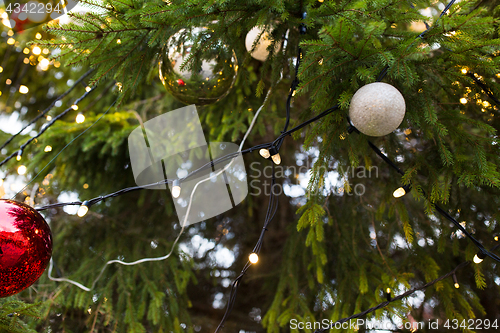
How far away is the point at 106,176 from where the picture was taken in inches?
79.3

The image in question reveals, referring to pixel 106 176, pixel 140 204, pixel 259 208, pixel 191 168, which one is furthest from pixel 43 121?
pixel 259 208

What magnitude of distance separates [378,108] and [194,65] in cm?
68

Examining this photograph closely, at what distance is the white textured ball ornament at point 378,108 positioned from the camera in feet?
2.58

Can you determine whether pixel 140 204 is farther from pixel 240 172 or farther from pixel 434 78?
pixel 434 78

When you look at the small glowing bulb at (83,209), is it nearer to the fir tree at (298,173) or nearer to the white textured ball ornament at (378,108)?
the fir tree at (298,173)

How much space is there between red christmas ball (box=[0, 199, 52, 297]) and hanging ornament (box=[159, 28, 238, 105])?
A: 2.14 ft

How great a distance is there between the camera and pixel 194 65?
113 centimetres

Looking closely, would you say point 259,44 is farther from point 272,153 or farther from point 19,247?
point 19,247

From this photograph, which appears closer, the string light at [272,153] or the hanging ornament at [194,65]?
the string light at [272,153]

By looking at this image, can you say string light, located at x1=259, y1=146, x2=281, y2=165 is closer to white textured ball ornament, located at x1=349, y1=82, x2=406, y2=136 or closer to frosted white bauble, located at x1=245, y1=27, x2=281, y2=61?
white textured ball ornament, located at x1=349, y1=82, x2=406, y2=136

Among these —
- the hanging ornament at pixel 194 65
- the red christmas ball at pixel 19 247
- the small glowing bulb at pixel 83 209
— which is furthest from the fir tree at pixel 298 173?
the small glowing bulb at pixel 83 209

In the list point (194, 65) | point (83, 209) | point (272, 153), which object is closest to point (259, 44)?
point (194, 65)

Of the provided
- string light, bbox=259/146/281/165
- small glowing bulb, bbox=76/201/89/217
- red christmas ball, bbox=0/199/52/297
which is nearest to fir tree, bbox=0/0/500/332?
string light, bbox=259/146/281/165

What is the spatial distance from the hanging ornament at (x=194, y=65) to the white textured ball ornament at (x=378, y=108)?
0.57 m
